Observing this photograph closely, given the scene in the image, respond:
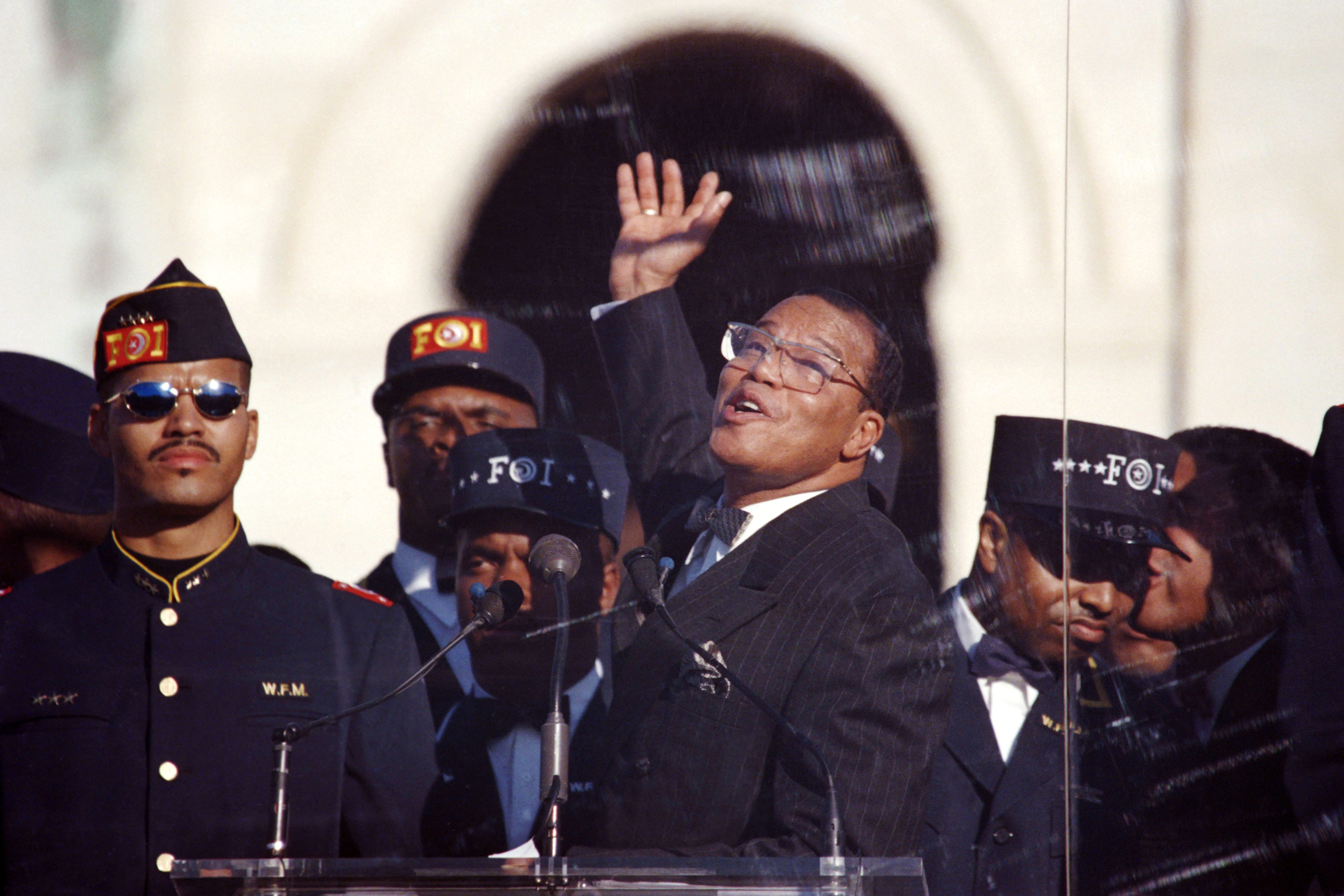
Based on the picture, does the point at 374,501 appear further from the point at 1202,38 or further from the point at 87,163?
the point at 1202,38

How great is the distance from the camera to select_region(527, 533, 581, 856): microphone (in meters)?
2.46

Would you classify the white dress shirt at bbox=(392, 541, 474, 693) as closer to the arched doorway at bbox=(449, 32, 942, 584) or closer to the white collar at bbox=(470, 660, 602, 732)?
the white collar at bbox=(470, 660, 602, 732)

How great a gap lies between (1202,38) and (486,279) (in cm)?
173

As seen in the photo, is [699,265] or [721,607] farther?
[699,265]

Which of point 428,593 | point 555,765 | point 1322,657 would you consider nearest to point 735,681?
point 555,765

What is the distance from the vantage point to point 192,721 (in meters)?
3.06

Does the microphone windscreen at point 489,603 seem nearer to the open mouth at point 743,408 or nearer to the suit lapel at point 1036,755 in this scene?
the open mouth at point 743,408

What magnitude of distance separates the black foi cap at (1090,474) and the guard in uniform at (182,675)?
4.47 ft

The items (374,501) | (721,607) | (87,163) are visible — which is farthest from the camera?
(87,163)

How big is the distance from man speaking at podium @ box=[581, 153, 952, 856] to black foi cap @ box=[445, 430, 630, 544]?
0.27 feet

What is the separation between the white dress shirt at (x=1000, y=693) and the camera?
299 cm

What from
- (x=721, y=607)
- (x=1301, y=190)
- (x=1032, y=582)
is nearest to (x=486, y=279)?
(x=721, y=607)

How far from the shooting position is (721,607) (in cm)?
301

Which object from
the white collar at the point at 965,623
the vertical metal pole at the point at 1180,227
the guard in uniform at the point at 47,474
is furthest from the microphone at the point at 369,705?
the vertical metal pole at the point at 1180,227
